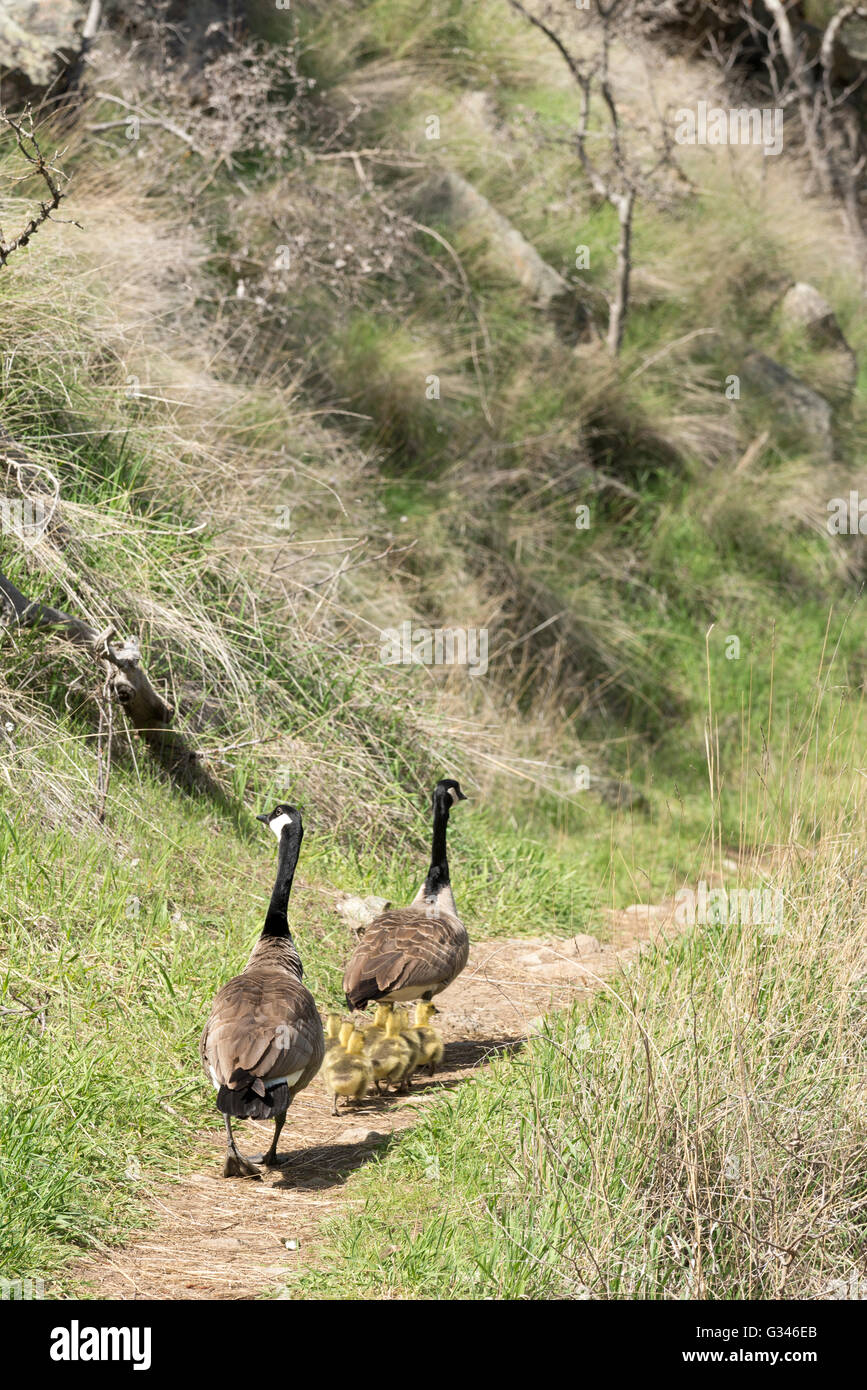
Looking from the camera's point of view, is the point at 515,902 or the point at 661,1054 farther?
the point at 515,902

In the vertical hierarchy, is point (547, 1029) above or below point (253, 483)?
below

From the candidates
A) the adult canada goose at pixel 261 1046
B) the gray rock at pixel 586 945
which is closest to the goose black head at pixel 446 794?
the gray rock at pixel 586 945

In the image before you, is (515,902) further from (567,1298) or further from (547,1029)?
(567,1298)

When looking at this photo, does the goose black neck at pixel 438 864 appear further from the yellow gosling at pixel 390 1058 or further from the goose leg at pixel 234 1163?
the goose leg at pixel 234 1163

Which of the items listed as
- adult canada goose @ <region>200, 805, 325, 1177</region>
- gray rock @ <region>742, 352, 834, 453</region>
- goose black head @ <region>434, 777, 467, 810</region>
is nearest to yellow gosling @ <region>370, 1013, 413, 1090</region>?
adult canada goose @ <region>200, 805, 325, 1177</region>

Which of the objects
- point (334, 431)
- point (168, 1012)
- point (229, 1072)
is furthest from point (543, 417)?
point (229, 1072)

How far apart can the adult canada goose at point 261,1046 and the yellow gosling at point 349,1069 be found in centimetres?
37

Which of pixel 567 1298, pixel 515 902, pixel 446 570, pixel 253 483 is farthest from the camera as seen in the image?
pixel 446 570

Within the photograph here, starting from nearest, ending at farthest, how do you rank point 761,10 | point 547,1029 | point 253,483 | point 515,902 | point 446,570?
point 547,1029
point 515,902
point 253,483
point 446,570
point 761,10

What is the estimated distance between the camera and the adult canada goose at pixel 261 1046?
13.7 feet

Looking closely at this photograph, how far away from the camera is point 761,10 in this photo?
19.7 m

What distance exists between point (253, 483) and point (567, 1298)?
5.40 metres

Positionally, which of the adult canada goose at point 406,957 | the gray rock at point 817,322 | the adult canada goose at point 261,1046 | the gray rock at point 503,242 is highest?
the gray rock at point 503,242

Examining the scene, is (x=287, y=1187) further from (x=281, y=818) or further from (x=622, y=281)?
(x=622, y=281)
